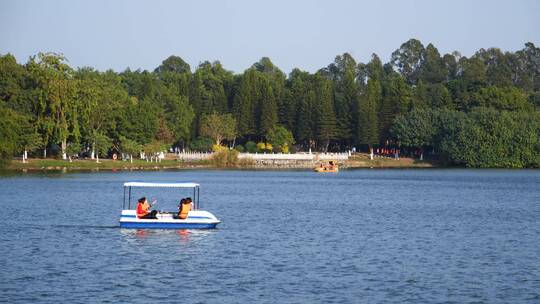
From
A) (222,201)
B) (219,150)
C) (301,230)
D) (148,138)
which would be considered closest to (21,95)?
(148,138)

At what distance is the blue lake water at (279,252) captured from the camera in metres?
31.9

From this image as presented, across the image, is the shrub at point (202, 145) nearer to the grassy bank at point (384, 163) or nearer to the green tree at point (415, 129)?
the grassy bank at point (384, 163)

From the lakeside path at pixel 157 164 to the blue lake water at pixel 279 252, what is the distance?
35576 millimetres

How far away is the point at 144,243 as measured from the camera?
140ft

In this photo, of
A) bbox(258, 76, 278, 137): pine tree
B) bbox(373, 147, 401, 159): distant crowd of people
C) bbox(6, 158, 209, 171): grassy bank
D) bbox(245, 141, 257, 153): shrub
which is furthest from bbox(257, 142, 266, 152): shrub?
bbox(6, 158, 209, 171): grassy bank

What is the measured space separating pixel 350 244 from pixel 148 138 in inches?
3446

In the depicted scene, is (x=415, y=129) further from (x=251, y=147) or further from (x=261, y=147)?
(x=251, y=147)

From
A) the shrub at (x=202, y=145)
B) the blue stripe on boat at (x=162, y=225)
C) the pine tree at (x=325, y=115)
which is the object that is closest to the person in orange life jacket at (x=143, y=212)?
the blue stripe on boat at (x=162, y=225)

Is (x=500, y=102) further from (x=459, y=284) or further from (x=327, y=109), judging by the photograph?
(x=459, y=284)

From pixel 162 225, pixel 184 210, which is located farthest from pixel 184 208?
pixel 162 225

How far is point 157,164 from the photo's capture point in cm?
12262

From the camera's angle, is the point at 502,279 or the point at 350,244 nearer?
the point at 502,279

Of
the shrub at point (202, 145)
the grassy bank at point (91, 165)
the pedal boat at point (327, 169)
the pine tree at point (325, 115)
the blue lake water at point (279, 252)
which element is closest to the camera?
the blue lake water at point (279, 252)

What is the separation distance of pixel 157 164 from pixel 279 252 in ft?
272
